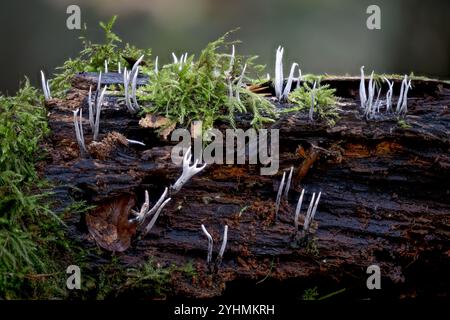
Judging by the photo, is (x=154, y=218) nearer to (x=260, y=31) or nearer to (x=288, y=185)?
(x=288, y=185)

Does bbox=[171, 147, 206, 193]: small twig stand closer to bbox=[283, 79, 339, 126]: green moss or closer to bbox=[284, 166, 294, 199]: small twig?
bbox=[284, 166, 294, 199]: small twig

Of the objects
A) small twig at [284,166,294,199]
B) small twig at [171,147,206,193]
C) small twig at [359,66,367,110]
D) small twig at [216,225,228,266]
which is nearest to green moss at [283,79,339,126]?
small twig at [359,66,367,110]

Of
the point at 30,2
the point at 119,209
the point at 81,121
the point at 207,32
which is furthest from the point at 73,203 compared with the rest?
the point at 30,2

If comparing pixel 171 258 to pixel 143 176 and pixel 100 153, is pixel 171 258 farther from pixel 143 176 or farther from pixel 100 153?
pixel 100 153

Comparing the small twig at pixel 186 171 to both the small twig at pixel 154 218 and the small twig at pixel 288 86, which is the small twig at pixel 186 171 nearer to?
the small twig at pixel 154 218

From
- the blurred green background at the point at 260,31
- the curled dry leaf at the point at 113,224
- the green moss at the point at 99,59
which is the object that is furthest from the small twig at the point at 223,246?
the blurred green background at the point at 260,31

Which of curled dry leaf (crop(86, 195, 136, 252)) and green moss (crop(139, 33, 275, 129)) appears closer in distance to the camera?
curled dry leaf (crop(86, 195, 136, 252))
